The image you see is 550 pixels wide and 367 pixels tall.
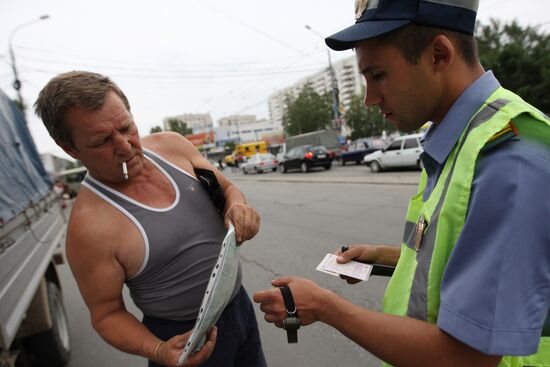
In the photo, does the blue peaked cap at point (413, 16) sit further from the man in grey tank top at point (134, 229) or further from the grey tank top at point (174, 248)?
the grey tank top at point (174, 248)

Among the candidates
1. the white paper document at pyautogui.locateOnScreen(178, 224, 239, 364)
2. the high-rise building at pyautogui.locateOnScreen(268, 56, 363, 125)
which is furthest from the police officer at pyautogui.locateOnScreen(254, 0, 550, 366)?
the high-rise building at pyautogui.locateOnScreen(268, 56, 363, 125)

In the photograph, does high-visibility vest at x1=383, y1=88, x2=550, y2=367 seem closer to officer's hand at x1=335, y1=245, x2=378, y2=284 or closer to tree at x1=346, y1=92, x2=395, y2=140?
officer's hand at x1=335, y1=245, x2=378, y2=284

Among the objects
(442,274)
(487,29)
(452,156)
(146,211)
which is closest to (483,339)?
(442,274)

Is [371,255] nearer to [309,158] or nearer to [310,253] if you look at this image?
[310,253]

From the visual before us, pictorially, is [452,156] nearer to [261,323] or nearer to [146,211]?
[146,211]

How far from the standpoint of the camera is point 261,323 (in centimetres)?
353

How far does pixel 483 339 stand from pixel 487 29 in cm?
2999

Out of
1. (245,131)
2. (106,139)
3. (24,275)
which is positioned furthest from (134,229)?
(245,131)

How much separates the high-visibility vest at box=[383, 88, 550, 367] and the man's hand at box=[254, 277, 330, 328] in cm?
25

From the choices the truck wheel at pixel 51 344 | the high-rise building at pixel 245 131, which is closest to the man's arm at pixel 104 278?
the truck wheel at pixel 51 344

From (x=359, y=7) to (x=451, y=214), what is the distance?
2.34 feet

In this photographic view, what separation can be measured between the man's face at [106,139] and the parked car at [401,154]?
13305 mm

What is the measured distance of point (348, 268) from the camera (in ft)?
4.70

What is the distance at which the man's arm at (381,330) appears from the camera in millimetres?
786
